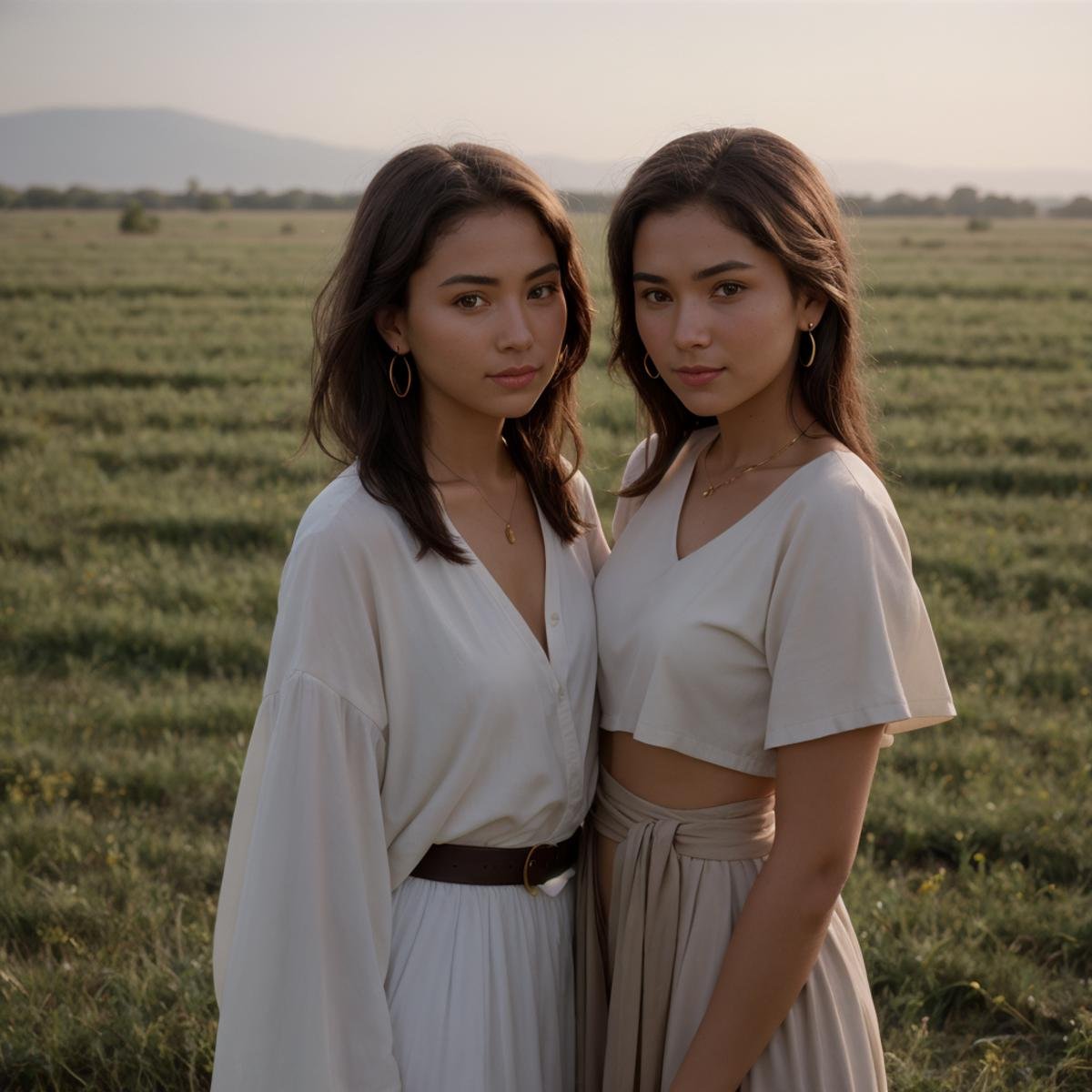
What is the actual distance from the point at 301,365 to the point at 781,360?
11243 mm

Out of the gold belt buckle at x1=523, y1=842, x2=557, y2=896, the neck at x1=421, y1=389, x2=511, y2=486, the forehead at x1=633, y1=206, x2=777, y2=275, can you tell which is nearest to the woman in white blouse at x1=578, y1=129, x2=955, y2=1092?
the forehead at x1=633, y1=206, x2=777, y2=275

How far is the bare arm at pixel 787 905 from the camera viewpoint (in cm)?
193

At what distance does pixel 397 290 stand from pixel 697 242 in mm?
540

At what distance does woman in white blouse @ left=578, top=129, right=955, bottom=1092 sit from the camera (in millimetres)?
1929

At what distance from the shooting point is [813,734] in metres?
1.89

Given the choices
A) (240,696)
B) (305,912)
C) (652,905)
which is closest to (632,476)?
(652,905)

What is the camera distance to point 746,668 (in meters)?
2.04

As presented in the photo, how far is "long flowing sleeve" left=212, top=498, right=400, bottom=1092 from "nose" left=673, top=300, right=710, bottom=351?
681mm

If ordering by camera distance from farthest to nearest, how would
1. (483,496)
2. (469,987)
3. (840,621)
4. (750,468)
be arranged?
1. (483,496)
2. (750,468)
3. (469,987)
4. (840,621)

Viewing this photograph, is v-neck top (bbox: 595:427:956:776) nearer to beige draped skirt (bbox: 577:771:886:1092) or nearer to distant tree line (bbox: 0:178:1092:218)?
beige draped skirt (bbox: 577:771:886:1092)

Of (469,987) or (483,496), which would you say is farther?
(483,496)

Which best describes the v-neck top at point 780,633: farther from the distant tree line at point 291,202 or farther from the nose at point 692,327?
the distant tree line at point 291,202

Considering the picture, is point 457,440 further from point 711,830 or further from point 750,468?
point 711,830

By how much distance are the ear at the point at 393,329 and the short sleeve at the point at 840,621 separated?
0.79 m
